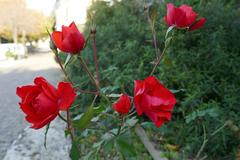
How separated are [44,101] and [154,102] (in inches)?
13.0

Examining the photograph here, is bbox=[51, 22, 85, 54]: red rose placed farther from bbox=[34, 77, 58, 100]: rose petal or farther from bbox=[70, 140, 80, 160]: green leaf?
bbox=[70, 140, 80, 160]: green leaf

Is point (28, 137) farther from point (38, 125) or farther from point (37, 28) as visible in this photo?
point (37, 28)

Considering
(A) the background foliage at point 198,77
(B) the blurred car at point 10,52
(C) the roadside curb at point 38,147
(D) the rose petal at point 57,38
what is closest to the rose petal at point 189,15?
(D) the rose petal at point 57,38

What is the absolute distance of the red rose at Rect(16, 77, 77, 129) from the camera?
40.5 inches

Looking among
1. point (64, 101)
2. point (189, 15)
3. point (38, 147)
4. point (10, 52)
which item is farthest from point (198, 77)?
point (10, 52)

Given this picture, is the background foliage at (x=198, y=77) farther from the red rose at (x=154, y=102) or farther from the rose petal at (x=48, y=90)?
the rose petal at (x=48, y=90)

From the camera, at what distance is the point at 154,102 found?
3.45 feet

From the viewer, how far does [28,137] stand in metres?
4.71

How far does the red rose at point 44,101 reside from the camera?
3.38ft

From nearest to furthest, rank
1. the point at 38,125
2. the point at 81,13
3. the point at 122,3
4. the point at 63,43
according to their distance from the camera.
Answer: the point at 38,125 → the point at 63,43 → the point at 122,3 → the point at 81,13

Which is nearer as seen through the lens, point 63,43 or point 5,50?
point 63,43

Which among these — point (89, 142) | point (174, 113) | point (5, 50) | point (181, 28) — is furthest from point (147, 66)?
point (5, 50)

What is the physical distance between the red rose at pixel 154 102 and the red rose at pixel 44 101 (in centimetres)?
21

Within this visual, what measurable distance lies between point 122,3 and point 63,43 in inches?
268
